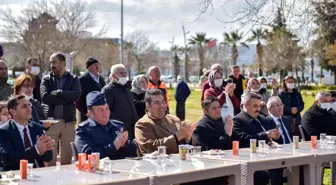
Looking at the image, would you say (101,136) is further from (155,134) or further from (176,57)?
(176,57)

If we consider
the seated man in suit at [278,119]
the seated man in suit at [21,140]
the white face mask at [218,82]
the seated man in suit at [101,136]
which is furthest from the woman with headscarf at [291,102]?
the seated man in suit at [21,140]

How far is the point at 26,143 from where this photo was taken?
18.9ft

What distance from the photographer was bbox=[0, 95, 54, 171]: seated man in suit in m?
5.45

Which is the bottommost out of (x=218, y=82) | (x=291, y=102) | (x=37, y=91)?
(x=291, y=102)

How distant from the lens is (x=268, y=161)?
5.50m

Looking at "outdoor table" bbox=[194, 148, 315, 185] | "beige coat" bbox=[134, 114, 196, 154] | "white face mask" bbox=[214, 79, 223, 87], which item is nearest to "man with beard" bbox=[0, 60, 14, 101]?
"beige coat" bbox=[134, 114, 196, 154]

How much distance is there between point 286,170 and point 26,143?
301cm

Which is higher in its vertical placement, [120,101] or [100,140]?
[120,101]

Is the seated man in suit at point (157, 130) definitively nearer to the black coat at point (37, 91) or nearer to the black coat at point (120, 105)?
the black coat at point (120, 105)

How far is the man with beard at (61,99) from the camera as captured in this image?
8219 mm

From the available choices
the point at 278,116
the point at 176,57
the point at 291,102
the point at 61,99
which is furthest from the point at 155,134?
the point at 176,57

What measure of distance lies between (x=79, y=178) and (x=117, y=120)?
12.5 feet

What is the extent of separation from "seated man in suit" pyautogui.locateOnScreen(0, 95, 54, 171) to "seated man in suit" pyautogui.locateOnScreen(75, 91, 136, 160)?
36cm

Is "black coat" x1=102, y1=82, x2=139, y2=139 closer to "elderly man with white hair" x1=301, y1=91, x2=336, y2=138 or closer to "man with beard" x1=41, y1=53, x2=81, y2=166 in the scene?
"man with beard" x1=41, y1=53, x2=81, y2=166
